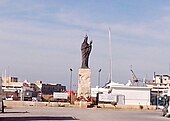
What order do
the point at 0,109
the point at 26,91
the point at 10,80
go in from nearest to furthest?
1. the point at 0,109
2. the point at 26,91
3. the point at 10,80

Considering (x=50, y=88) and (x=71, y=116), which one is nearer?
(x=71, y=116)

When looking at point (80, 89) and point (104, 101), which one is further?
point (104, 101)

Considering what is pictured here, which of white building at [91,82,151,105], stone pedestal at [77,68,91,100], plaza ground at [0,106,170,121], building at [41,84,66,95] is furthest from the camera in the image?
building at [41,84,66,95]

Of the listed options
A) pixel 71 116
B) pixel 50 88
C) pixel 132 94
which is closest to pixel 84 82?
pixel 132 94

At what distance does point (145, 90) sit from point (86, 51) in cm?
1916

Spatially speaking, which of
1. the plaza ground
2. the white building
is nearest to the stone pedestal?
the white building

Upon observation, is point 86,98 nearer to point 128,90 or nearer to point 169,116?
point 128,90

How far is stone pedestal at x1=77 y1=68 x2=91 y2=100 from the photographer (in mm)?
71312

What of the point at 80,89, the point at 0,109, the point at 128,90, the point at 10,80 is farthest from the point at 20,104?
the point at 10,80

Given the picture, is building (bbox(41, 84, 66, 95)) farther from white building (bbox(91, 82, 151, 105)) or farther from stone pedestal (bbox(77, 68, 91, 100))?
stone pedestal (bbox(77, 68, 91, 100))

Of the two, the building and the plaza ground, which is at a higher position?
the building

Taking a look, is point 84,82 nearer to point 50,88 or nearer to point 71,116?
point 71,116

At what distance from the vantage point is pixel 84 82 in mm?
71625

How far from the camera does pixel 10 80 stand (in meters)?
169
